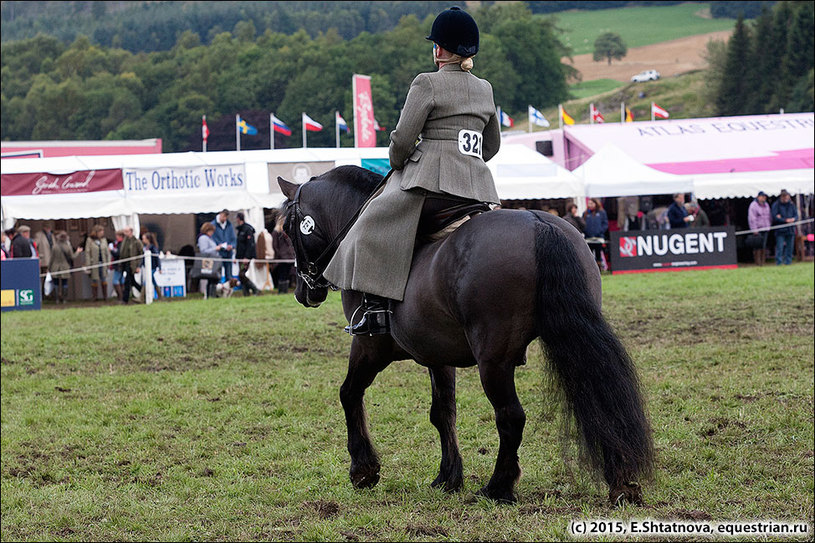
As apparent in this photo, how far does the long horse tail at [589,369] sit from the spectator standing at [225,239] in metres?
16.7

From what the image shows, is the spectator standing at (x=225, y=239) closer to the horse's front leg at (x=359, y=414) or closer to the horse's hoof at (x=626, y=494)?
the horse's front leg at (x=359, y=414)

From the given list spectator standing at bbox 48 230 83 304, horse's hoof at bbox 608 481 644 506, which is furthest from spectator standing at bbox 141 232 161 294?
horse's hoof at bbox 608 481 644 506

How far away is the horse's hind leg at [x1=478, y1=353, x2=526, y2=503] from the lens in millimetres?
5148

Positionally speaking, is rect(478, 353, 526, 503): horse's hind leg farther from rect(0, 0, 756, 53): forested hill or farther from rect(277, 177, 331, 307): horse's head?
rect(0, 0, 756, 53): forested hill

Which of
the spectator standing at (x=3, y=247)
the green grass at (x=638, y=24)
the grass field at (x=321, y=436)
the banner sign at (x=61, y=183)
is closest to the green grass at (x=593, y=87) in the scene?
the green grass at (x=638, y=24)

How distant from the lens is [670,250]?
22.7 meters

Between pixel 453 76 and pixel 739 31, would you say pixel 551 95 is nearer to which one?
pixel 739 31

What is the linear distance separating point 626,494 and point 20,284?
697 inches

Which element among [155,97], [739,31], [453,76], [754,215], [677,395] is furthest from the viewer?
[155,97]

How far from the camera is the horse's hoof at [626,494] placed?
5047 mm

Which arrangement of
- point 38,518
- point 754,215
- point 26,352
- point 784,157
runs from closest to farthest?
point 38,518, point 26,352, point 754,215, point 784,157

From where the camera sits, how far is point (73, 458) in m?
8.02

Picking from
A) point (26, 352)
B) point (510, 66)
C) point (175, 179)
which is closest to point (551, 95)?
point (510, 66)

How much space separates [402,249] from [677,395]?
4402mm
